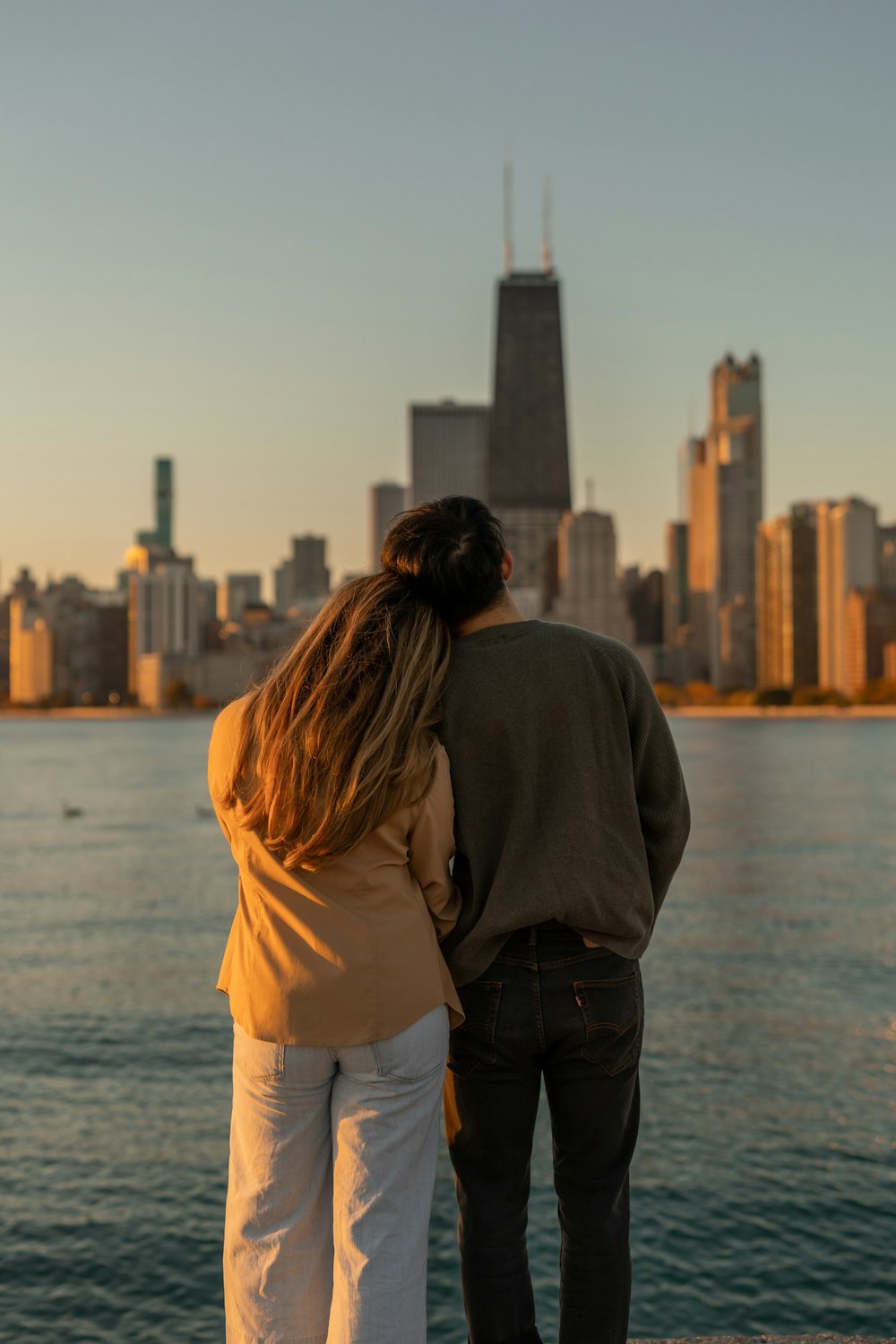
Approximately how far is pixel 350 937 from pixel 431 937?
0.25 metres

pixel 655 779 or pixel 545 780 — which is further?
pixel 655 779

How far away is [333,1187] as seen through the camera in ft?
11.5

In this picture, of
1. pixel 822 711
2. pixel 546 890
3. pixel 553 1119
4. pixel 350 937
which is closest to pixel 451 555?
pixel 546 890

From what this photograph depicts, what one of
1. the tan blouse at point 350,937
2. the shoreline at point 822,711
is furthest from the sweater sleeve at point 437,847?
the shoreline at point 822,711

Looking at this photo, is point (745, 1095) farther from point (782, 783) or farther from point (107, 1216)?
point (782, 783)

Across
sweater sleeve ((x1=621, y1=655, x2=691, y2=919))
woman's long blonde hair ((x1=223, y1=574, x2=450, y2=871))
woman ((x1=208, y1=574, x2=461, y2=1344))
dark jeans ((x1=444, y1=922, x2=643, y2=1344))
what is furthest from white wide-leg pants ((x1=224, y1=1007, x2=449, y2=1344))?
sweater sleeve ((x1=621, y1=655, x2=691, y2=919))

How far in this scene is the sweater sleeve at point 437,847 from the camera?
138 inches

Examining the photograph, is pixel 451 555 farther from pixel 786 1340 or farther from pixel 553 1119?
pixel 786 1340

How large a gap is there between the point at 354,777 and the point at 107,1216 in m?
9.08

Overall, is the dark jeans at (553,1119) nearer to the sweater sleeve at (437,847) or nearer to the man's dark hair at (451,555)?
the sweater sleeve at (437,847)

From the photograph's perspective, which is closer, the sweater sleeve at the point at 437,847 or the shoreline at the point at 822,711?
the sweater sleeve at the point at 437,847

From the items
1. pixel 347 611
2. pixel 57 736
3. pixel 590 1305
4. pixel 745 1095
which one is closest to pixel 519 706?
pixel 347 611

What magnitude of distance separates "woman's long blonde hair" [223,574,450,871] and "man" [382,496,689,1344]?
0.62 ft

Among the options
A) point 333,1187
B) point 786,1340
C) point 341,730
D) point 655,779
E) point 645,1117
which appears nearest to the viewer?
point 341,730
